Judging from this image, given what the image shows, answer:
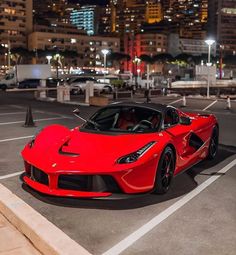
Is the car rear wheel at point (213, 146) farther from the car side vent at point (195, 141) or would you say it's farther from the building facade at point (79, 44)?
the building facade at point (79, 44)

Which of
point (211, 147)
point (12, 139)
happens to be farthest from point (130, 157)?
point (12, 139)

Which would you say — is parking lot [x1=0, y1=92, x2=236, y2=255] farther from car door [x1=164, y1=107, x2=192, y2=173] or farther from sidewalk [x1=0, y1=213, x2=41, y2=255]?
sidewalk [x1=0, y1=213, x2=41, y2=255]

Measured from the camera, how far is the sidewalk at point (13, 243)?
14.4 ft

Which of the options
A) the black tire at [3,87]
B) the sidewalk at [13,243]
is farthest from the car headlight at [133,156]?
the black tire at [3,87]

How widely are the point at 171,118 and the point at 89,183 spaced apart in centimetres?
236

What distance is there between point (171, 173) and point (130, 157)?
111 cm

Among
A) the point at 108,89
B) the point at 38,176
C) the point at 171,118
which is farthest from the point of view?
the point at 108,89

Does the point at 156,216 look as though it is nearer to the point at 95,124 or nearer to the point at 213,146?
the point at 95,124

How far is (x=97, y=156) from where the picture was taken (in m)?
5.72

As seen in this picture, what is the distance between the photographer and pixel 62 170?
5488 millimetres

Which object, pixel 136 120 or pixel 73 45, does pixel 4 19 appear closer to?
pixel 73 45

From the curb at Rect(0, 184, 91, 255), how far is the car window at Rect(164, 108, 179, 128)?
2.67 m

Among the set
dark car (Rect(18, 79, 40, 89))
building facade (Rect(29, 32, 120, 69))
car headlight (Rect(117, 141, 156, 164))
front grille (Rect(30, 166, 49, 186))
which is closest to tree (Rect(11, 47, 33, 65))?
building facade (Rect(29, 32, 120, 69))

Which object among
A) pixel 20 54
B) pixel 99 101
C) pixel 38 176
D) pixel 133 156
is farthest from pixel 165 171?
pixel 20 54
